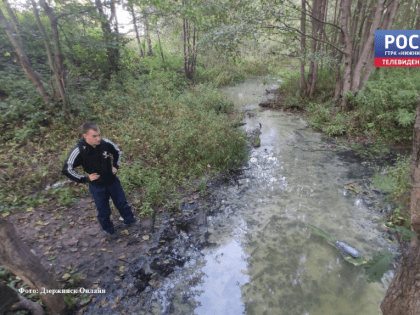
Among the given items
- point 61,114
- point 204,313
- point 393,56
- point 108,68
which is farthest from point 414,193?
point 108,68

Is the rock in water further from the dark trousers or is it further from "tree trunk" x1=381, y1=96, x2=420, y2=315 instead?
the dark trousers

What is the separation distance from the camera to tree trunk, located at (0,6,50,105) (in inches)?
233

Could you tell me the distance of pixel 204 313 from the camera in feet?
10.0

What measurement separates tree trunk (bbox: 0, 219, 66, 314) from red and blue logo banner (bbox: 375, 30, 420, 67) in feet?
35.2

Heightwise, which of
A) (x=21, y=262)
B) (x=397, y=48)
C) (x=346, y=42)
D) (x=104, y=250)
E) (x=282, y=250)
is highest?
(x=346, y=42)

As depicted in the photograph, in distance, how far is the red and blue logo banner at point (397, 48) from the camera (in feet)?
24.6

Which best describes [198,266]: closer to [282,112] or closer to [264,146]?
[264,146]

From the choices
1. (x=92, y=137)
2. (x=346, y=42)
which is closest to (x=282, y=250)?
(x=92, y=137)

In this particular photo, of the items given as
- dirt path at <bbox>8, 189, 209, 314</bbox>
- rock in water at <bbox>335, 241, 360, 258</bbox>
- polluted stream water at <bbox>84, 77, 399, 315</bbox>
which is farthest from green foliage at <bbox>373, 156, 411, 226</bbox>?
dirt path at <bbox>8, 189, 209, 314</bbox>

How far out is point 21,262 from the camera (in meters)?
2.30

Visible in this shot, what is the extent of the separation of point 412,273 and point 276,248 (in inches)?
83.4

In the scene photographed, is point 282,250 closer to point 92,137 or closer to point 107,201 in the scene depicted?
point 107,201

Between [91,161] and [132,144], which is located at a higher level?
[91,161]

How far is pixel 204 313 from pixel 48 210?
3.84 metres
